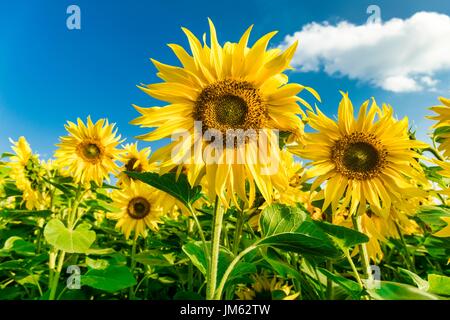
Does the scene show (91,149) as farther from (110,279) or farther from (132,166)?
(110,279)

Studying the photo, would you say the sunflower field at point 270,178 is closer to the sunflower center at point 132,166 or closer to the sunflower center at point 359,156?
the sunflower center at point 359,156

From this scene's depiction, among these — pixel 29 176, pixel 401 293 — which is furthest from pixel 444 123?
pixel 29 176

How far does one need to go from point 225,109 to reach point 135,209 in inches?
105

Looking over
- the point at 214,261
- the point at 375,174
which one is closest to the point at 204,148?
the point at 214,261

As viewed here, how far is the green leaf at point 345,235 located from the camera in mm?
1662

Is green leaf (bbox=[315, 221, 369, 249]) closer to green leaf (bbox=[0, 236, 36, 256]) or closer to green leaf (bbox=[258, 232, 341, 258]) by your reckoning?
green leaf (bbox=[258, 232, 341, 258])

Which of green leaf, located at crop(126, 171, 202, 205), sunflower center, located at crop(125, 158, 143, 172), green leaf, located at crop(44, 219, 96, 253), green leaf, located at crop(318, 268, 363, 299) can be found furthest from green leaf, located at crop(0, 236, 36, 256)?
green leaf, located at crop(318, 268, 363, 299)

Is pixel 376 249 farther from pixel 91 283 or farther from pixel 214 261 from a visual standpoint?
pixel 91 283

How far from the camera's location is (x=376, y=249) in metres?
2.78

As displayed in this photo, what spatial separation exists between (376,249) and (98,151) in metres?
2.85

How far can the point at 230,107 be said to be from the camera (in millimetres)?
1956

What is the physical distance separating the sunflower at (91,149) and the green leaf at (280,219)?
2.68 metres

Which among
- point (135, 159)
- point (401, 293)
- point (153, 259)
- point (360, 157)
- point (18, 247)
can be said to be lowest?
point (401, 293)

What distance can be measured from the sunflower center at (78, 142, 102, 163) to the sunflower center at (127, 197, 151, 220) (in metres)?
0.65
